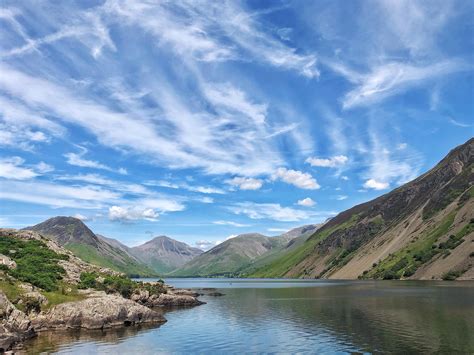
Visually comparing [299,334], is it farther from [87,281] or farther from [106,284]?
[106,284]

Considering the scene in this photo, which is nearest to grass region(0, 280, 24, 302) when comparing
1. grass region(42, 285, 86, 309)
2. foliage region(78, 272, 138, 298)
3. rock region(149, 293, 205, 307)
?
grass region(42, 285, 86, 309)

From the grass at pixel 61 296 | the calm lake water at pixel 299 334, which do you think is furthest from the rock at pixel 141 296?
the grass at pixel 61 296

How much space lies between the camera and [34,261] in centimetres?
9800

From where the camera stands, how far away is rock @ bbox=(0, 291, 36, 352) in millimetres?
57062

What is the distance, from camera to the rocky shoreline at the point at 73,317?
6162 centimetres

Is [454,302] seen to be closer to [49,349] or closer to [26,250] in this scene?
[49,349]

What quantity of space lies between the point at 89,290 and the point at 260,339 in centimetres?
4701

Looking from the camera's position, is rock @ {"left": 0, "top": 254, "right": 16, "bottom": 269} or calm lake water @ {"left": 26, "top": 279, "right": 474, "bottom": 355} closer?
calm lake water @ {"left": 26, "top": 279, "right": 474, "bottom": 355}

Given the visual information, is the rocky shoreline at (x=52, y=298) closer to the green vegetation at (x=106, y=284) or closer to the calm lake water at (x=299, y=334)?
the green vegetation at (x=106, y=284)

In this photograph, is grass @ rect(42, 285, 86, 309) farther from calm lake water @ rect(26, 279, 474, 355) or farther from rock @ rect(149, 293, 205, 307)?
rock @ rect(149, 293, 205, 307)

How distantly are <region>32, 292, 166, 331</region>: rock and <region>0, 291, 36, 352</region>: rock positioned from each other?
639 cm

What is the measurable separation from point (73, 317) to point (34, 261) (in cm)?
2881

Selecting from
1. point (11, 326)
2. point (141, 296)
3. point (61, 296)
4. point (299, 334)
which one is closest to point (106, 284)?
point (141, 296)

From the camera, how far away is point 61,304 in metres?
78.2
